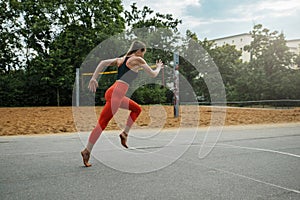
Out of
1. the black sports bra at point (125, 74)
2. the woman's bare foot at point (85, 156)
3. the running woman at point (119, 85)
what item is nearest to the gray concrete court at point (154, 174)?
the woman's bare foot at point (85, 156)

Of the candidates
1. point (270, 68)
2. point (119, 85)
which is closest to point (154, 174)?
point (119, 85)

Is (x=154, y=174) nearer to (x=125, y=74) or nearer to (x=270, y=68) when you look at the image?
(x=125, y=74)

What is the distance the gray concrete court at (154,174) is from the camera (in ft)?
10.5

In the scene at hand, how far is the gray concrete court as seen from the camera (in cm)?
321

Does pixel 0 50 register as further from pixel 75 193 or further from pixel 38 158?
pixel 75 193

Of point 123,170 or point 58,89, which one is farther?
point 58,89

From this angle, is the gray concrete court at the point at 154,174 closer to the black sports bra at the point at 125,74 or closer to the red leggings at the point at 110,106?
the red leggings at the point at 110,106

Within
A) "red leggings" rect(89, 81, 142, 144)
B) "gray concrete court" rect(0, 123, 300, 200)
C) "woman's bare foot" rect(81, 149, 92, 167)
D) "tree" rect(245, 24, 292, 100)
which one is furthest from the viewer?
"tree" rect(245, 24, 292, 100)

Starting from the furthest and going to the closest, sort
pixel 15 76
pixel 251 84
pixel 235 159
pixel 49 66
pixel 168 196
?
pixel 251 84 < pixel 15 76 < pixel 49 66 < pixel 235 159 < pixel 168 196

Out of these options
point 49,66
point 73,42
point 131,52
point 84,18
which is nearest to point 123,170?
point 131,52

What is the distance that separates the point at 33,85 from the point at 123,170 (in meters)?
25.5

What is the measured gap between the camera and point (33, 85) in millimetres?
27922

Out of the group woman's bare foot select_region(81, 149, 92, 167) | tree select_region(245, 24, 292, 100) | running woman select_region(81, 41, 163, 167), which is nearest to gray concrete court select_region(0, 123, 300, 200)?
woman's bare foot select_region(81, 149, 92, 167)

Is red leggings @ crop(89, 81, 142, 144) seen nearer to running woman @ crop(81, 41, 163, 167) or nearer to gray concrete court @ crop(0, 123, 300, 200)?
running woman @ crop(81, 41, 163, 167)
